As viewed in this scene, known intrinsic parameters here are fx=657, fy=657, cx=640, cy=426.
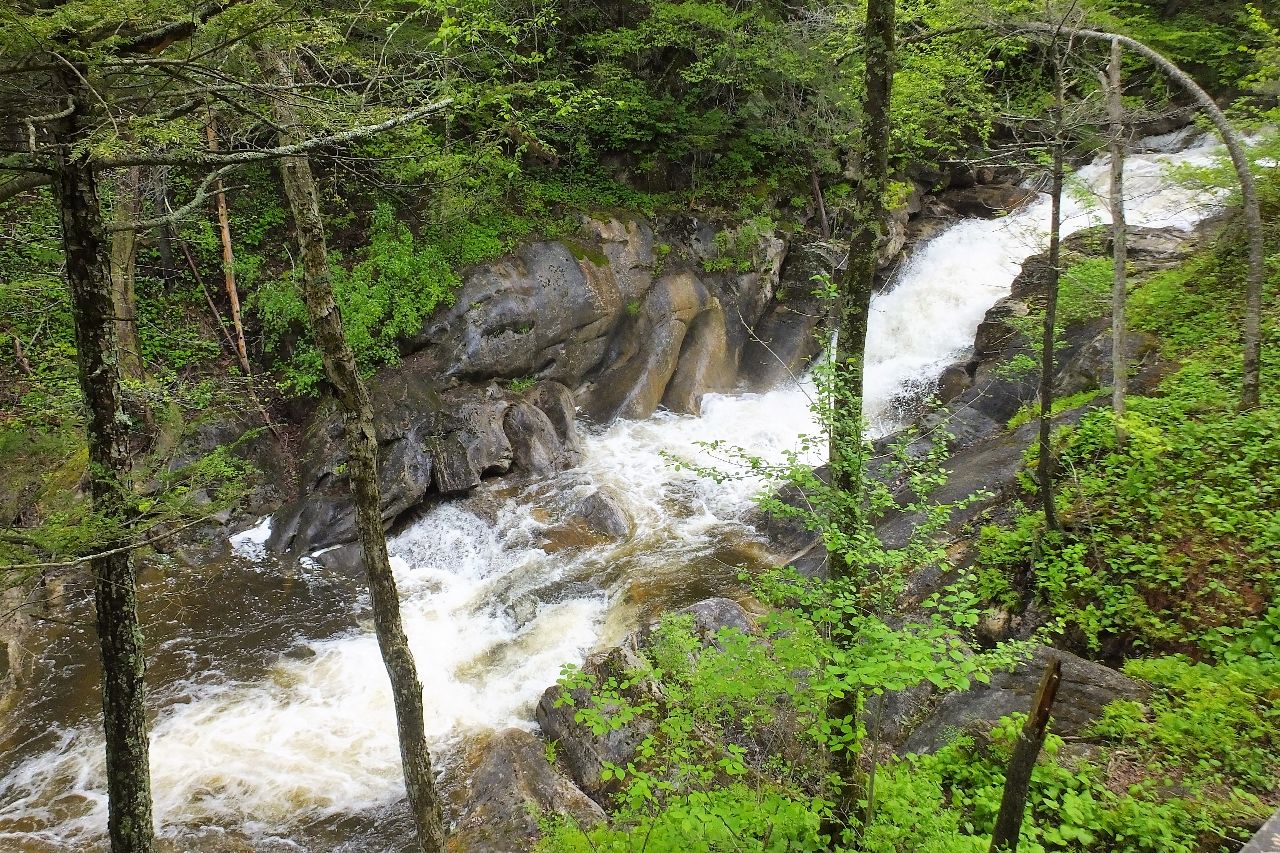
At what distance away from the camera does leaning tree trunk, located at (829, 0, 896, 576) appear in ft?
13.4

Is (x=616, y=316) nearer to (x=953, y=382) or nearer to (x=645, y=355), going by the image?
(x=645, y=355)

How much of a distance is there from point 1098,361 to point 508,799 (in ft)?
34.7

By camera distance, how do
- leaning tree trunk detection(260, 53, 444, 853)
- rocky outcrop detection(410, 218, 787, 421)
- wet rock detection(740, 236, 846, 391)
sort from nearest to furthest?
leaning tree trunk detection(260, 53, 444, 853) < rocky outcrop detection(410, 218, 787, 421) < wet rock detection(740, 236, 846, 391)

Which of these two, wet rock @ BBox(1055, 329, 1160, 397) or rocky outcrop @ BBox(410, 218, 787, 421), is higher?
rocky outcrop @ BBox(410, 218, 787, 421)

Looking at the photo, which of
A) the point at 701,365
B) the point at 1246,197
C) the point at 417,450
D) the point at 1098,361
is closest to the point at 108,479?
the point at 417,450

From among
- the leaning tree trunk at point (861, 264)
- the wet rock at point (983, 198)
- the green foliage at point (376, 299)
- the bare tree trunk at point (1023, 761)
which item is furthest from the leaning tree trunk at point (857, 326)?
the wet rock at point (983, 198)

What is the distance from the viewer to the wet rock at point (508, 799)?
6.54 metres

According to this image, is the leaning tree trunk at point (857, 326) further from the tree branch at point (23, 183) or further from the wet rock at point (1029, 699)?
the tree branch at point (23, 183)

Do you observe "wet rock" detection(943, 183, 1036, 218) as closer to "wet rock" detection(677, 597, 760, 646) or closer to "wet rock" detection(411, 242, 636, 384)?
"wet rock" detection(411, 242, 636, 384)

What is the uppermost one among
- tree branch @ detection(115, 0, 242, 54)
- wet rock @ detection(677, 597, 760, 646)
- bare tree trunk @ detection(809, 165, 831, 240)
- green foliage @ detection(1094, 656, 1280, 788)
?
bare tree trunk @ detection(809, 165, 831, 240)

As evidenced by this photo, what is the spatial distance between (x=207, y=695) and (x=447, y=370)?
692 cm

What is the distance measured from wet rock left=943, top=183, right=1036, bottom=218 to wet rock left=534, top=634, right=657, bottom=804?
1799cm

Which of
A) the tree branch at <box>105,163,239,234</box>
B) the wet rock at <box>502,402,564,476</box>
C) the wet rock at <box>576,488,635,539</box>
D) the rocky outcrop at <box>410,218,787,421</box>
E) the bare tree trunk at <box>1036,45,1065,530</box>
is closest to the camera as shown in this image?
the tree branch at <box>105,163,239,234</box>

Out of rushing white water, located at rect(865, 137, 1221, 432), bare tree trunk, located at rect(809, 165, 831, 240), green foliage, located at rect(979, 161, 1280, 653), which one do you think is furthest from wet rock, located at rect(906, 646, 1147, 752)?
bare tree trunk, located at rect(809, 165, 831, 240)
